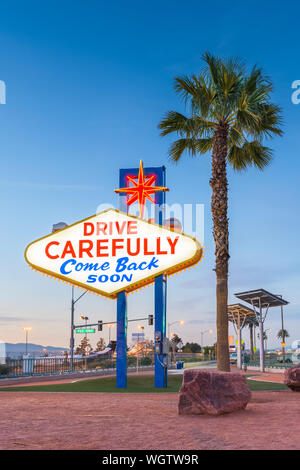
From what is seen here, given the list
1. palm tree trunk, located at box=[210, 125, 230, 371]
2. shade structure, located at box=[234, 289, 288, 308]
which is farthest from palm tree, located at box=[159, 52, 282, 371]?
shade structure, located at box=[234, 289, 288, 308]

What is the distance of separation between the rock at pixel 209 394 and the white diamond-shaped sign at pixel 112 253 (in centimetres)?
874

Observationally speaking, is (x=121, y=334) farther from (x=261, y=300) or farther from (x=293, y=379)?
(x=261, y=300)

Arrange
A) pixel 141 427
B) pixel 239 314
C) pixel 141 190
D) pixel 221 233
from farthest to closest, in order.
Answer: pixel 239 314, pixel 141 190, pixel 221 233, pixel 141 427

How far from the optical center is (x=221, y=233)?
54.5 ft

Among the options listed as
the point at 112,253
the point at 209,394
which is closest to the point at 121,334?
the point at 112,253

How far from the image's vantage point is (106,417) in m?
10.4

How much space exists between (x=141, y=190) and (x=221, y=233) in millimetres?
5619

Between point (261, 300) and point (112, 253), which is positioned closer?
point (112, 253)

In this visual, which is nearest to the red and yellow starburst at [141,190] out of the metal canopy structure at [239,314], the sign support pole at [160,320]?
the sign support pole at [160,320]

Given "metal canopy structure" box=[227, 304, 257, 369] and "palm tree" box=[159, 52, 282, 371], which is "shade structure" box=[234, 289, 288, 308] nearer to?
"metal canopy structure" box=[227, 304, 257, 369]

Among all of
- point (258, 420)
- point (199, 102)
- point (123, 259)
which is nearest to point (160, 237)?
point (123, 259)

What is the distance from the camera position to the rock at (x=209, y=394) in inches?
413
